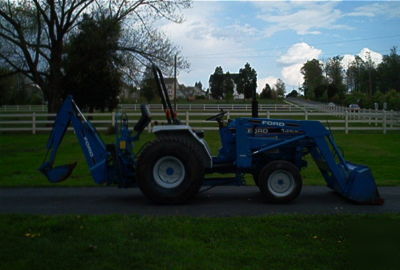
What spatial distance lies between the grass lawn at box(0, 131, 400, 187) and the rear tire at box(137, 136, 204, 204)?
2.86m

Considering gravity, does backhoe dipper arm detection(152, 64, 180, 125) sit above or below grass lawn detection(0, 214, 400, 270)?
above

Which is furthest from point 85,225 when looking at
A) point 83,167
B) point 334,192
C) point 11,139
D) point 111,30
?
point 111,30

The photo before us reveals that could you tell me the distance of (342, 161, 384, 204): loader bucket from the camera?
28.1 ft

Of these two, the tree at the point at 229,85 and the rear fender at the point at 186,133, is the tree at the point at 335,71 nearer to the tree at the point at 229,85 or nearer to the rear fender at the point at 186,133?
the tree at the point at 229,85

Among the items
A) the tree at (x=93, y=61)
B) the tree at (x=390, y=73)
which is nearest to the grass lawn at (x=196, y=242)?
the tree at (x=93, y=61)

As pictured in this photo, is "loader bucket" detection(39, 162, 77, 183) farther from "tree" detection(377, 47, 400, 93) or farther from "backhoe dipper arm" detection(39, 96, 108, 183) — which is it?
A: "tree" detection(377, 47, 400, 93)

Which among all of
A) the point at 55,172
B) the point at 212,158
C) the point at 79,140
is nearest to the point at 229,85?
the point at 212,158

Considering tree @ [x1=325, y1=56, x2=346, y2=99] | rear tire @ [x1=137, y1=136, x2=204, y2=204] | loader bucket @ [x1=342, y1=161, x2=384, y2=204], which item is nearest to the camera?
loader bucket @ [x1=342, y1=161, x2=384, y2=204]

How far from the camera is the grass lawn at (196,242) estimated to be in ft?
17.7

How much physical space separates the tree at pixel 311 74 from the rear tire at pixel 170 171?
9141 cm

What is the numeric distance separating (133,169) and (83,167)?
17.5 feet

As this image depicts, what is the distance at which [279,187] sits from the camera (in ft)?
29.0

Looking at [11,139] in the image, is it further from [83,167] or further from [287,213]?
[287,213]

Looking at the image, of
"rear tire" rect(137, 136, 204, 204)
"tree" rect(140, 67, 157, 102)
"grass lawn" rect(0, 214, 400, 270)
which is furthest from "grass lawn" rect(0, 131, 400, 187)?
"tree" rect(140, 67, 157, 102)
